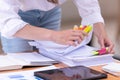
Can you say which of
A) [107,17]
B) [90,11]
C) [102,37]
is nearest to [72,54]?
[102,37]

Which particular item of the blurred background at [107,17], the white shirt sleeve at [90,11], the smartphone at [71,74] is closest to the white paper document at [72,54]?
the smartphone at [71,74]

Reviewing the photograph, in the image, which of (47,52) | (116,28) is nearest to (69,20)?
(116,28)

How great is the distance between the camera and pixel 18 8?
1240mm

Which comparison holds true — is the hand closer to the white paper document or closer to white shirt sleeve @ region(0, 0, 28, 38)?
the white paper document

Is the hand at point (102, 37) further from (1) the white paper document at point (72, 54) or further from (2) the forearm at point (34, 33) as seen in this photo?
(2) the forearm at point (34, 33)

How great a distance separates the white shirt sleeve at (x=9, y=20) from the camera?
1125 millimetres

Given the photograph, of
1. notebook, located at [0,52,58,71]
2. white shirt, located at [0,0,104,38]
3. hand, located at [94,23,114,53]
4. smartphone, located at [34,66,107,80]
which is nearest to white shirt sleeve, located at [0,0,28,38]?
white shirt, located at [0,0,104,38]

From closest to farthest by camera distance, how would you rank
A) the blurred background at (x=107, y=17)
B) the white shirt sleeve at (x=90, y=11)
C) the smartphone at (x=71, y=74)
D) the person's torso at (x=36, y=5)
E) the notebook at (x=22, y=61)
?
the smartphone at (x=71, y=74) → the notebook at (x=22, y=61) → the person's torso at (x=36, y=5) → the white shirt sleeve at (x=90, y=11) → the blurred background at (x=107, y=17)

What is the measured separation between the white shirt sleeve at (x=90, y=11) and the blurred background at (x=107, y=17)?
112 centimetres

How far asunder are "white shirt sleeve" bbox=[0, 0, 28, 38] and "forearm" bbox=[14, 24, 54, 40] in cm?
2

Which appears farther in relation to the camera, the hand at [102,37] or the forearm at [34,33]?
the hand at [102,37]

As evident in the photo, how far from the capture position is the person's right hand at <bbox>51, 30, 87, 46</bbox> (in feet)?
3.48

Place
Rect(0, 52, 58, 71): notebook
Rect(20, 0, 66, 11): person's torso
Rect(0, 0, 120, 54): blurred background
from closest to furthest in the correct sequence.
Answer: Rect(0, 52, 58, 71): notebook → Rect(20, 0, 66, 11): person's torso → Rect(0, 0, 120, 54): blurred background

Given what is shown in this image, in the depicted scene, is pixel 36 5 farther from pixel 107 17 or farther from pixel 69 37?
pixel 107 17
